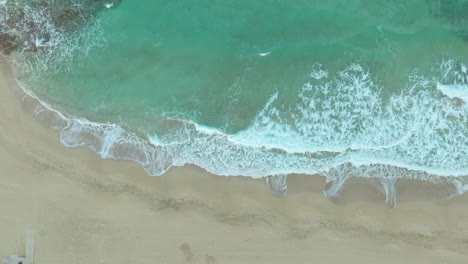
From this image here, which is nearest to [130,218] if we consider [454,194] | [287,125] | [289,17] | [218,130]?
[218,130]

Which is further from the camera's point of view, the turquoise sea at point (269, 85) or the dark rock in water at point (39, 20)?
the dark rock in water at point (39, 20)

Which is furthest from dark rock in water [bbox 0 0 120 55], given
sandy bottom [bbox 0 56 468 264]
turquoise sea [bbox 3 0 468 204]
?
sandy bottom [bbox 0 56 468 264]

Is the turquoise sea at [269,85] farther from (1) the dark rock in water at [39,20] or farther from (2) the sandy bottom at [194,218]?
(2) the sandy bottom at [194,218]

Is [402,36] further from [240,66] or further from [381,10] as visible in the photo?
[240,66]

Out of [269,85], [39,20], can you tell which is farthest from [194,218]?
[39,20]

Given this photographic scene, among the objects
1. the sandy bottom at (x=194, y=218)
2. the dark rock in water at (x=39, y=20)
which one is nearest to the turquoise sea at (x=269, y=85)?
the dark rock in water at (x=39, y=20)

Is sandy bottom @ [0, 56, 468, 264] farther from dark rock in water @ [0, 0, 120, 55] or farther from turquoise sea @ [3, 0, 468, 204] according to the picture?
dark rock in water @ [0, 0, 120, 55]
